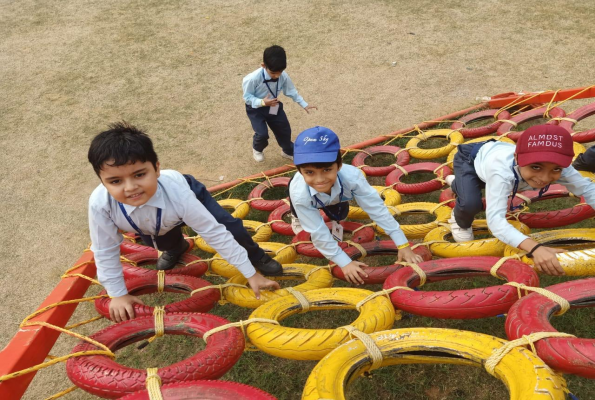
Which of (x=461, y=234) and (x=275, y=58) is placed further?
(x=275, y=58)

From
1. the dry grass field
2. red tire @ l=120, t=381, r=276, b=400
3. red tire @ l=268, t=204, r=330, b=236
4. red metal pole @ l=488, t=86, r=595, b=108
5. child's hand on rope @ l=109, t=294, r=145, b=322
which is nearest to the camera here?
red tire @ l=120, t=381, r=276, b=400

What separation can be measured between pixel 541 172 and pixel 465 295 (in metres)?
0.90

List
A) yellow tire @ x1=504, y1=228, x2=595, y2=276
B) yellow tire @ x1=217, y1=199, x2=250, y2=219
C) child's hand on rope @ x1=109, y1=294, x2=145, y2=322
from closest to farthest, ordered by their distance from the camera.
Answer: yellow tire @ x1=504, y1=228, x2=595, y2=276 < child's hand on rope @ x1=109, y1=294, x2=145, y2=322 < yellow tire @ x1=217, y1=199, x2=250, y2=219

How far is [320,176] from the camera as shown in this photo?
8.45 feet

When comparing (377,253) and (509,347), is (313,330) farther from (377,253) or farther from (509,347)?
(377,253)

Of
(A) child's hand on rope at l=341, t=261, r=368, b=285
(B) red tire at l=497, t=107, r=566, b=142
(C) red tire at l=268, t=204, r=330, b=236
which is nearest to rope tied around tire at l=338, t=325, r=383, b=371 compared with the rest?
(A) child's hand on rope at l=341, t=261, r=368, b=285

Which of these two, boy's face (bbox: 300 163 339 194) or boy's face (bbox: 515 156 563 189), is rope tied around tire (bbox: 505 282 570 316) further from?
boy's face (bbox: 300 163 339 194)

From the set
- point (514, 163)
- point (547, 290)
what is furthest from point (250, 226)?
point (547, 290)

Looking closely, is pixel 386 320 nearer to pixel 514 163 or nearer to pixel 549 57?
pixel 514 163

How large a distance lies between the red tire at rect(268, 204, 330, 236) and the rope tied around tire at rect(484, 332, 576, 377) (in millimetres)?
1907

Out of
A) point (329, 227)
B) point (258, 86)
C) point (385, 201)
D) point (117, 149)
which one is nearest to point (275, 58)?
point (258, 86)

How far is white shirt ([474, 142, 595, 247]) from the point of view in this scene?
8.56 feet

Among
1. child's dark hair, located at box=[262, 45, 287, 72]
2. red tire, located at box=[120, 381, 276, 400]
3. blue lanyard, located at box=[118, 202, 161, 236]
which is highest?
A: child's dark hair, located at box=[262, 45, 287, 72]

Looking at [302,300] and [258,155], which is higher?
[258,155]
